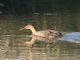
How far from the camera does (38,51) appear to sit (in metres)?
8.64

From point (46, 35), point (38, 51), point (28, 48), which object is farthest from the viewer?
point (46, 35)

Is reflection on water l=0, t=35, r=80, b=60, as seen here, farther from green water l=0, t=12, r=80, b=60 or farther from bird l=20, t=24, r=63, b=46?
bird l=20, t=24, r=63, b=46

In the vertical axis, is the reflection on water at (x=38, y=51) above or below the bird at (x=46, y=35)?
below

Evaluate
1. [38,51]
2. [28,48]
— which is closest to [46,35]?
[28,48]

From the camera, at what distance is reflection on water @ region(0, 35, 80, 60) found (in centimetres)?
807

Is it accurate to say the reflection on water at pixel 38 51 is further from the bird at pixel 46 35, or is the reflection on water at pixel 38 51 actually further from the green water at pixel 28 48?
the bird at pixel 46 35

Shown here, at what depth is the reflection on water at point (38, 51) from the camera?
8070 mm

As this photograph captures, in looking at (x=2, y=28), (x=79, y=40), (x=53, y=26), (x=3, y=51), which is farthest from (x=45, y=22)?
(x=3, y=51)

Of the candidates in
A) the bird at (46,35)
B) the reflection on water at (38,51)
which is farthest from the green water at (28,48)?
the bird at (46,35)

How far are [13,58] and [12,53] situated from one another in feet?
1.64

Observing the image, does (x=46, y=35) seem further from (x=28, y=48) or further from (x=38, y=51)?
(x=38, y=51)

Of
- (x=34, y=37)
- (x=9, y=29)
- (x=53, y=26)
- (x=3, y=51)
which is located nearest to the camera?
(x=3, y=51)

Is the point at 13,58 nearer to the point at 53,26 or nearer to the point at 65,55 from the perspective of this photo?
the point at 65,55

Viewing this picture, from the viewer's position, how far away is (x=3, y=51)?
871cm
